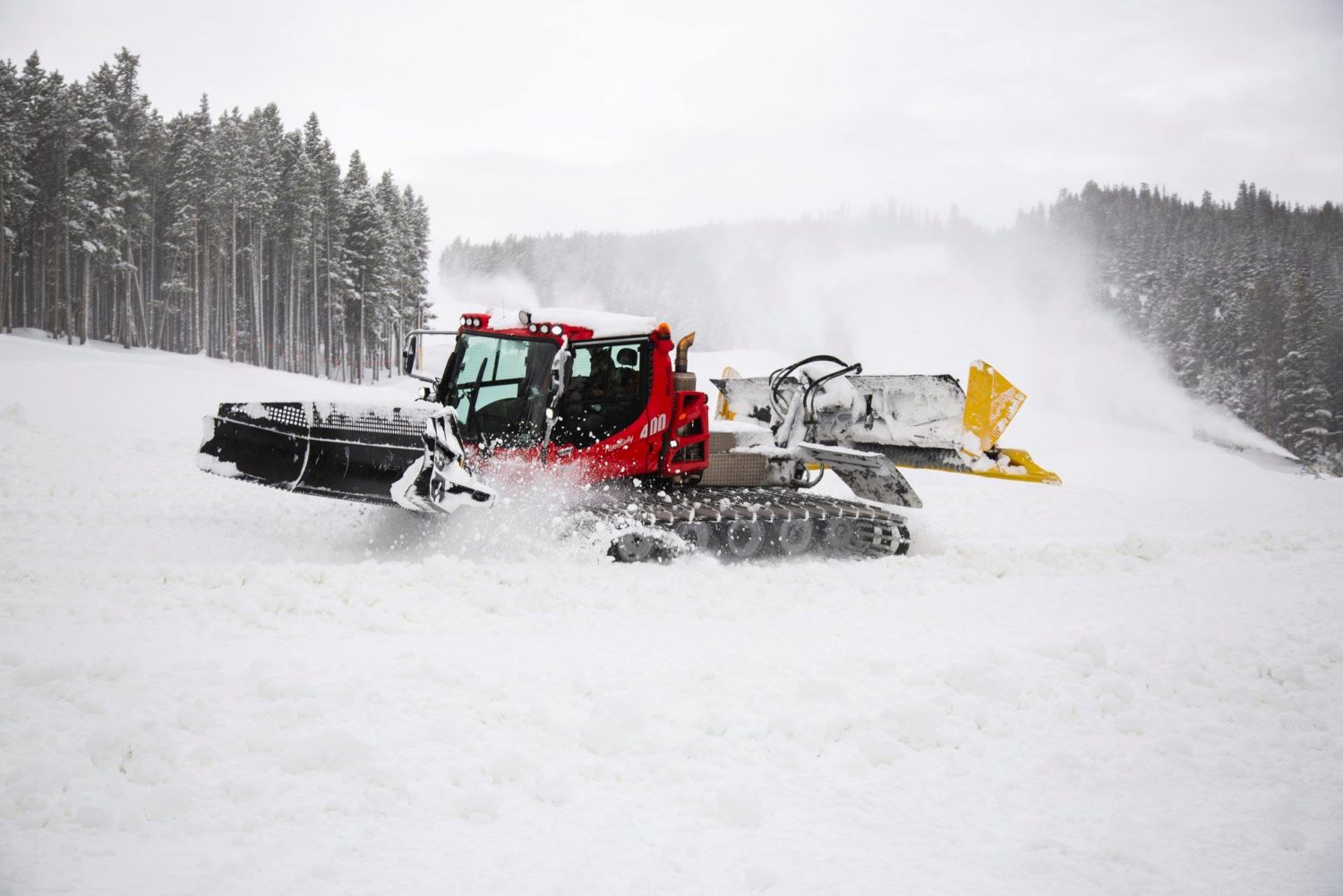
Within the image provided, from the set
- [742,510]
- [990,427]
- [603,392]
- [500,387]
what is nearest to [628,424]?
[603,392]

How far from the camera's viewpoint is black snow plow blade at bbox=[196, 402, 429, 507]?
20.0 ft

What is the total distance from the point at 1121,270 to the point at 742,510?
71.9 meters

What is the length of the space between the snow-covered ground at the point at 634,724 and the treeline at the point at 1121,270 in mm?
43668

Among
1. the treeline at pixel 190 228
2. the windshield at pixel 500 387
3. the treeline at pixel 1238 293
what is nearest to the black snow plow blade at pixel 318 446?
the windshield at pixel 500 387

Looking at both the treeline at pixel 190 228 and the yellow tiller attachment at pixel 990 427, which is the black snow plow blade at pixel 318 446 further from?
the treeline at pixel 190 228

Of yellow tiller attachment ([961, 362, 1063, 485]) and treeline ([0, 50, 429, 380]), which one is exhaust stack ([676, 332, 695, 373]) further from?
treeline ([0, 50, 429, 380])

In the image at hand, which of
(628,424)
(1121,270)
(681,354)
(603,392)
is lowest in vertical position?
(628,424)

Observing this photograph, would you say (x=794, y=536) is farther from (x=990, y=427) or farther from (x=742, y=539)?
(x=990, y=427)

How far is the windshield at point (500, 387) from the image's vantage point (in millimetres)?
6902

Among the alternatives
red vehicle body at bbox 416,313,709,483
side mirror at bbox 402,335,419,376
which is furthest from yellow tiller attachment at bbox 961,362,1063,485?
side mirror at bbox 402,335,419,376

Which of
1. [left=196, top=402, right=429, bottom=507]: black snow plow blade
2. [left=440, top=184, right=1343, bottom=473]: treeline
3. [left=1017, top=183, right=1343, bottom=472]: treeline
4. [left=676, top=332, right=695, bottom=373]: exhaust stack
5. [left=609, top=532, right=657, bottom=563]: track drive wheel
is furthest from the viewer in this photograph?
[left=440, top=184, right=1343, bottom=473]: treeline

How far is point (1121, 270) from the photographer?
66.3 metres

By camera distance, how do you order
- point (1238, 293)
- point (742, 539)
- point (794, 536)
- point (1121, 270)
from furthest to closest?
point (1121, 270) < point (1238, 293) < point (794, 536) < point (742, 539)

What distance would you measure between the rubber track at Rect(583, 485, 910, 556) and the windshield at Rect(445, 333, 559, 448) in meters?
0.94
